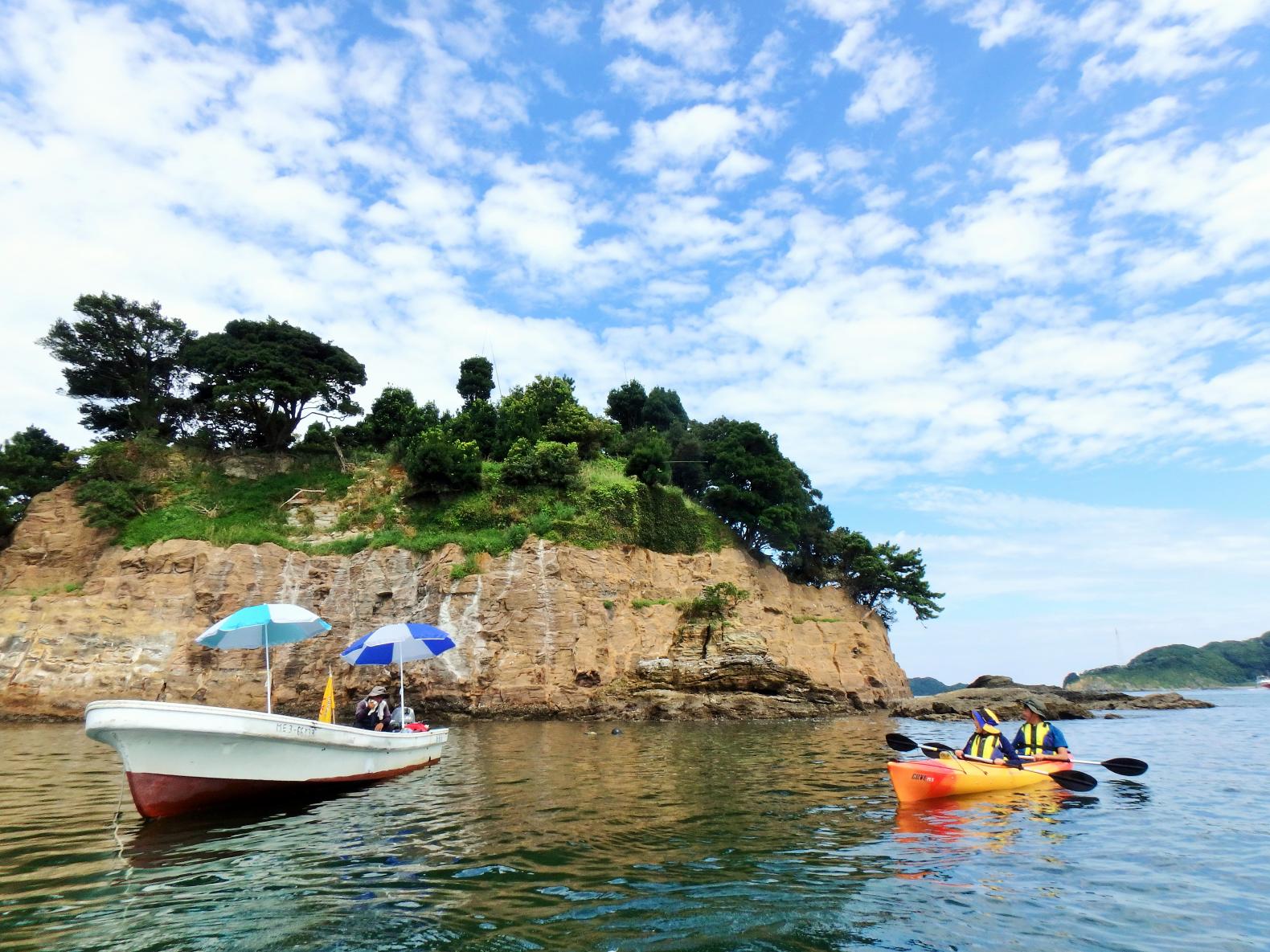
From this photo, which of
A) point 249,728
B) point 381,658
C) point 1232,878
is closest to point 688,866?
point 1232,878

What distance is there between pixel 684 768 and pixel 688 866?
8.04 m

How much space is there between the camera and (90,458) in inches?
1410

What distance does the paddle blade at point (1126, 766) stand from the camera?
14438 mm

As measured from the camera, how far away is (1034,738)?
15086mm

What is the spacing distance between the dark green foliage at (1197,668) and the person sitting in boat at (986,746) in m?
130

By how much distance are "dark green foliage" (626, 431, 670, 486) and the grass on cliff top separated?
0.63 m

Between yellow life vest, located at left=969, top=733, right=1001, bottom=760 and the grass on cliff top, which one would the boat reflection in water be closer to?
yellow life vest, located at left=969, top=733, right=1001, bottom=760

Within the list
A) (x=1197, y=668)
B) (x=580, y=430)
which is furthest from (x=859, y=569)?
(x=1197, y=668)

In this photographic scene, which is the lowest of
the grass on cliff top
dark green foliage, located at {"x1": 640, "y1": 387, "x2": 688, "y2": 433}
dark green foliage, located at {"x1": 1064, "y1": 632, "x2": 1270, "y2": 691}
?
dark green foliage, located at {"x1": 1064, "y1": 632, "x2": 1270, "y2": 691}

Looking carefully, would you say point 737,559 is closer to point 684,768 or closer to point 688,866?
point 684,768

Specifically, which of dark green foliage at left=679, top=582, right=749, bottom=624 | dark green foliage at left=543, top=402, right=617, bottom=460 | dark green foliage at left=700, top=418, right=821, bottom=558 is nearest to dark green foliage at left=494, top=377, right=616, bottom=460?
dark green foliage at left=543, top=402, right=617, bottom=460

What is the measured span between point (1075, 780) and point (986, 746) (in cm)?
154

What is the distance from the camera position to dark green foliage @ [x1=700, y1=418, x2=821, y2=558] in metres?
40.8

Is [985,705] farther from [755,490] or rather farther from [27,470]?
[27,470]
